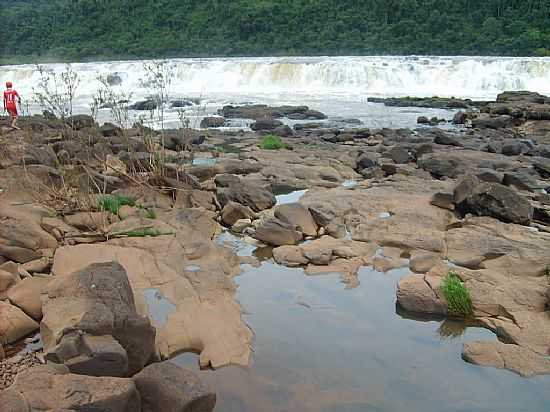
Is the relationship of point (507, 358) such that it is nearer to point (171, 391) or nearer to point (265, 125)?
point (171, 391)

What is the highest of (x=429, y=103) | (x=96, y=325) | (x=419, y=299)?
(x=96, y=325)

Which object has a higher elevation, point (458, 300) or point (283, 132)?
point (458, 300)

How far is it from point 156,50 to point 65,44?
408 inches

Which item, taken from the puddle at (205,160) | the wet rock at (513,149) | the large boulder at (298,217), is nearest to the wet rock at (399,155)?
the wet rock at (513,149)

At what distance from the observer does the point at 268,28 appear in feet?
202

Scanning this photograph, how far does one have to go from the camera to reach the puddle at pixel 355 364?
4.27m

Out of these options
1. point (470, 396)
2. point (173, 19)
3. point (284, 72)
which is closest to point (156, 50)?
point (173, 19)

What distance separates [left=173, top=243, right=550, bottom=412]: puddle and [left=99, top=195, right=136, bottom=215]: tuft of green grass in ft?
7.31

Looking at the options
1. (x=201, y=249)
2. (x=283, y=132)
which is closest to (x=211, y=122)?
(x=283, y=132)

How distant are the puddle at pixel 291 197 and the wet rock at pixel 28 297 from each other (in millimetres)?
4920

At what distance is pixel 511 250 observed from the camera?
716 cm

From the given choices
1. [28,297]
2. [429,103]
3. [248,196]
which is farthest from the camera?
[429,103]

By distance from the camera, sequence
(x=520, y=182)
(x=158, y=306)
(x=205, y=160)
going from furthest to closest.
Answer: (x=205, y=160)
(x=520, y=182)
(x=158, y=306)

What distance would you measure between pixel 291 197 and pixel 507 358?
5533 mm
